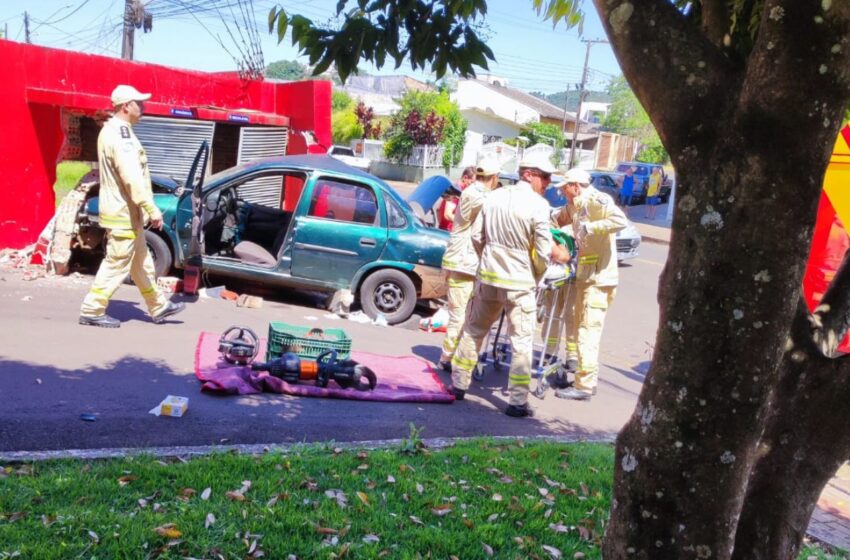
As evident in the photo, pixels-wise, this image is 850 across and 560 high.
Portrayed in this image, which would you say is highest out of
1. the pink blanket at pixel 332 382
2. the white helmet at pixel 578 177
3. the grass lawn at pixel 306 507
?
the white helmet at pixel 578 177

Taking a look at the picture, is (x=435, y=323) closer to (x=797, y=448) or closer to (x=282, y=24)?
(x=282, y=24)

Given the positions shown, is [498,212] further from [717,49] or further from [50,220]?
[50,220]

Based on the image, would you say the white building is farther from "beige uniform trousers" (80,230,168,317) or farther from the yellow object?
the yellow object

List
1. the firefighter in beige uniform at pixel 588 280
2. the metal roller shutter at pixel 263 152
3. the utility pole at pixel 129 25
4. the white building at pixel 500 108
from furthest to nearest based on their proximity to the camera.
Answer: the white building at pixel 500 108, the utility pole at pixel 129 25, the metal roller shutter at pixel 263 152, the firefighter in beige uniform at pixel 588 280

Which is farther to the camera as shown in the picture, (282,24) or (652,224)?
(652,224)

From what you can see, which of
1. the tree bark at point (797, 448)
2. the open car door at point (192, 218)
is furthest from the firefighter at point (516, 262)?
the tree bark at point (797, 448)

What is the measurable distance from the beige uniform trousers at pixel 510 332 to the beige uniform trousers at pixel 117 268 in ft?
10.2

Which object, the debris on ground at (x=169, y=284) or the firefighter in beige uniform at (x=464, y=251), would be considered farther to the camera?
the debris on ground at (x=169, y=284)

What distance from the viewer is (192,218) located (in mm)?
9203

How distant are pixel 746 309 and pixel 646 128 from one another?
6778 cm

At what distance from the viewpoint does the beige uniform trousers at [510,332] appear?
22.1ft

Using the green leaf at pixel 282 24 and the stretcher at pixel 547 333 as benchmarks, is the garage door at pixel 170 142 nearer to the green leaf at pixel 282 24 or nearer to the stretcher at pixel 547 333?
the stretcher at pixel 547 333

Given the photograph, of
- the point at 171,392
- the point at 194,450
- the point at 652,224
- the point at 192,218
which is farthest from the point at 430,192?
the point at 652,224

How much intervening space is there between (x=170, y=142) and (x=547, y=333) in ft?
23.3
